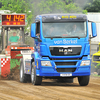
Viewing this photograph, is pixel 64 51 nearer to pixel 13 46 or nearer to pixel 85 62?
pixel 85 62

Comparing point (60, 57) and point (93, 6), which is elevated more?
point (93, 6)

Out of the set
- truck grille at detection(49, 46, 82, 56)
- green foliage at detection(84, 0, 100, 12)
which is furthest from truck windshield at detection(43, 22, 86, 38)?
green foliage at detection(84, 0, 100, 12)

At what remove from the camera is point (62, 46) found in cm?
1115

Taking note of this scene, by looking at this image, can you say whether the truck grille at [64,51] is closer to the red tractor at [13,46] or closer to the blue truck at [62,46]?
the blue truck at [62,46]

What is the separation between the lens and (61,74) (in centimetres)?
1130

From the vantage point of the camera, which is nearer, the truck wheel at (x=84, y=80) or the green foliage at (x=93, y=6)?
the truck wheel at (x=84, y=80)

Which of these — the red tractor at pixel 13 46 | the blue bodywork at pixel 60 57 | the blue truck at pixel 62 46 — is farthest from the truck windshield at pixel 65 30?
the red tractor at pixel 13 46

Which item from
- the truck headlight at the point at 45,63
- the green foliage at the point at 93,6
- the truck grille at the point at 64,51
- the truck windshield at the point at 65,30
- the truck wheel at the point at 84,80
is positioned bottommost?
the truck wheel at the point at 84,80

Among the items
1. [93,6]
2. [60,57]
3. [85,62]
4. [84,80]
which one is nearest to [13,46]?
[84,80]

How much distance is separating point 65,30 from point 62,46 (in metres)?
0.66

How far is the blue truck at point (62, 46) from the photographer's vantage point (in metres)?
11.2

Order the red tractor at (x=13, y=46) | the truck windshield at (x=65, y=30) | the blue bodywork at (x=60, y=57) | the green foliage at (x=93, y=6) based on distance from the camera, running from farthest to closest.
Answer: the green foliage at (x=93, y=6)
the red tractor at (x=13, y=46)
the truck windshield at (x=65, y=30)
the blue bodywork at (x=60, y=57)

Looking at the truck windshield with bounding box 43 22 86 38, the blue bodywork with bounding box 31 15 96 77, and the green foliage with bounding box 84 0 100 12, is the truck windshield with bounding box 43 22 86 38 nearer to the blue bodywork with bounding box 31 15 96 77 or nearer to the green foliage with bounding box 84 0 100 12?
the blue bodywork with bounding box 31 15 96 77

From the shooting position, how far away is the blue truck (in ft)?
36.6
